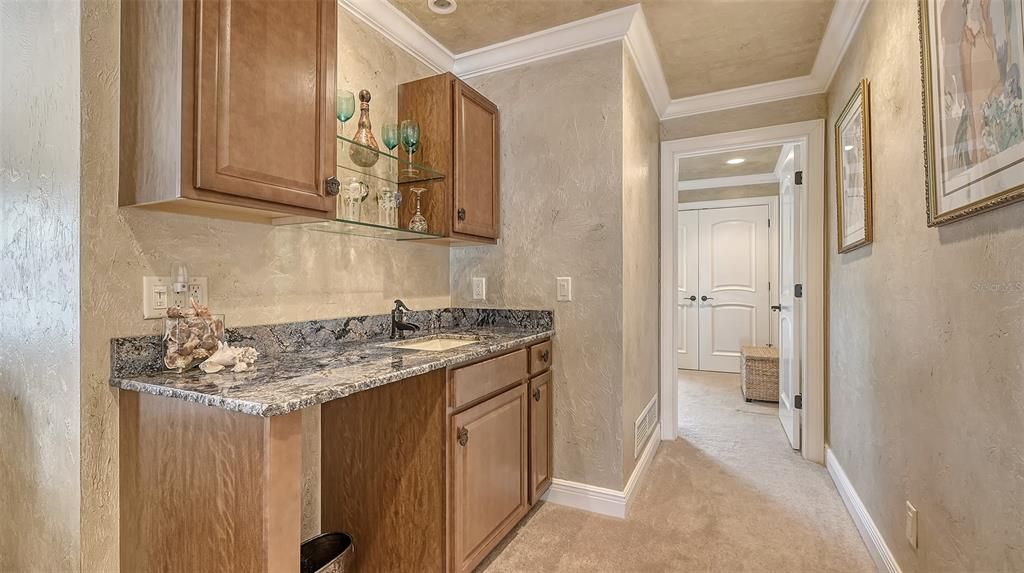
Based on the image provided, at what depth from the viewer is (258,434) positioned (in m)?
0.99

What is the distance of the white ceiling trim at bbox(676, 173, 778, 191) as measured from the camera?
505 centimetres

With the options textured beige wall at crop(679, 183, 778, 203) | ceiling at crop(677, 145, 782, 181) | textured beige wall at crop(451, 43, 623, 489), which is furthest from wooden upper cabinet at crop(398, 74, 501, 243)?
textured beige wall at crop(679, 183, 778, 203)

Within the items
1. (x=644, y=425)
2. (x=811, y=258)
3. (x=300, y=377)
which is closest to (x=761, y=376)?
(x=811, y=258)

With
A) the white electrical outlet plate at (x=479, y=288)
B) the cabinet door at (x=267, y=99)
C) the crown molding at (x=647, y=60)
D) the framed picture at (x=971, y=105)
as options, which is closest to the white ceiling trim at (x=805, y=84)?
the crown molding at (x=647, y=60)

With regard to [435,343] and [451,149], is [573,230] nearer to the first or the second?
[451,149]

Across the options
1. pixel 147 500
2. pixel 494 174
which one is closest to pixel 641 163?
pixel 494 174

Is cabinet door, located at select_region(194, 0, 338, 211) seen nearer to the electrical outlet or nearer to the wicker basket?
the electrical outlet

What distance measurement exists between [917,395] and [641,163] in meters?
1.70

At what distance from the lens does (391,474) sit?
160 cm

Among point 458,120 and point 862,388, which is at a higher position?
point 458,120

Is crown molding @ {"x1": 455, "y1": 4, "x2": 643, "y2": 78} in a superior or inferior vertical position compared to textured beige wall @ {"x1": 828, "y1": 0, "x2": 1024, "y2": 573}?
superior

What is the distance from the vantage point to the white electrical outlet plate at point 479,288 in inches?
98.5

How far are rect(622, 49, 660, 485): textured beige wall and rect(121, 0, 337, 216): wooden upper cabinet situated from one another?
1.46 metres

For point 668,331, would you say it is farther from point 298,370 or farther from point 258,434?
point 258,434
